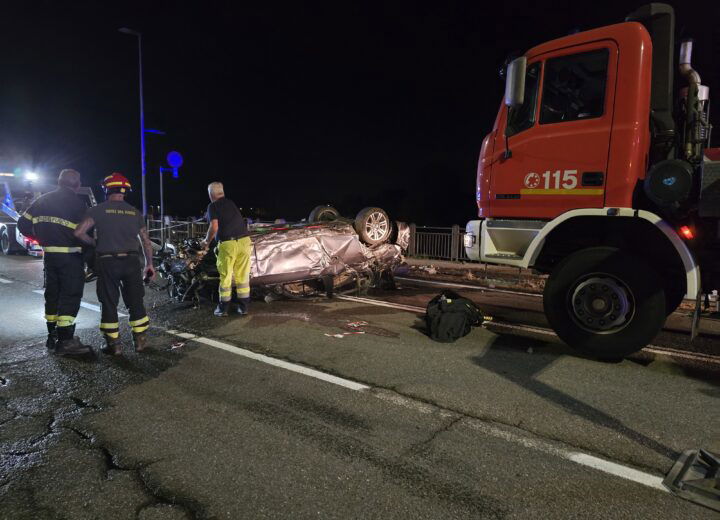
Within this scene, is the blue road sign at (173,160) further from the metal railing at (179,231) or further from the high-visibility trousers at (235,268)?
the high-visibility trousers at (235,268)

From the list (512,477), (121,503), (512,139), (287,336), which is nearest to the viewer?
(121,503)

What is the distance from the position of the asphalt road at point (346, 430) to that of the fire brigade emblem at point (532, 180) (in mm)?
1762

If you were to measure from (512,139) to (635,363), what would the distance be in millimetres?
2607

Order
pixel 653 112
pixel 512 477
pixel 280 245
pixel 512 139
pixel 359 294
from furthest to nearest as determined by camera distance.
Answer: pixel 359 294, pixel 280 245, pixel 512 139, pixel 653 112, pixel 512 477

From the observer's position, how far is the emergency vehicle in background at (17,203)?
14156 millimetres

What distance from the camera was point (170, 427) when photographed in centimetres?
330

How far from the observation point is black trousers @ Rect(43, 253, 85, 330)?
16.7 ft

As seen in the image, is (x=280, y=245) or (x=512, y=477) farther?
(x=280, y=245)

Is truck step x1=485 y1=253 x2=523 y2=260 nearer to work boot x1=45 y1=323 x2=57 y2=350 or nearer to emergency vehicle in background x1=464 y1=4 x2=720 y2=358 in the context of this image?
emergency vehicle in background x1=464 y1=4 x2=720 y2=358

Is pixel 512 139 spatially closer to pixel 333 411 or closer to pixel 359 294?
pixel 333 411

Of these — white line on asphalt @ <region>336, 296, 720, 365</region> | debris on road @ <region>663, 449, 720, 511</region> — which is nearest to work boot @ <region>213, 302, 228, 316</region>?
white line on asphalt @ <region>336, 296, 720, 365</region>

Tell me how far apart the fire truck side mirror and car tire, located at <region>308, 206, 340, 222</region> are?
4.57 m

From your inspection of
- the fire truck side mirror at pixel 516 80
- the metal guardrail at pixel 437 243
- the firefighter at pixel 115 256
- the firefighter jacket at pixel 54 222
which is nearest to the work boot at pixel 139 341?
the firefighter at pixel 115 256

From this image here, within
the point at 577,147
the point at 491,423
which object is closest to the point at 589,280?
the point at 577,147
